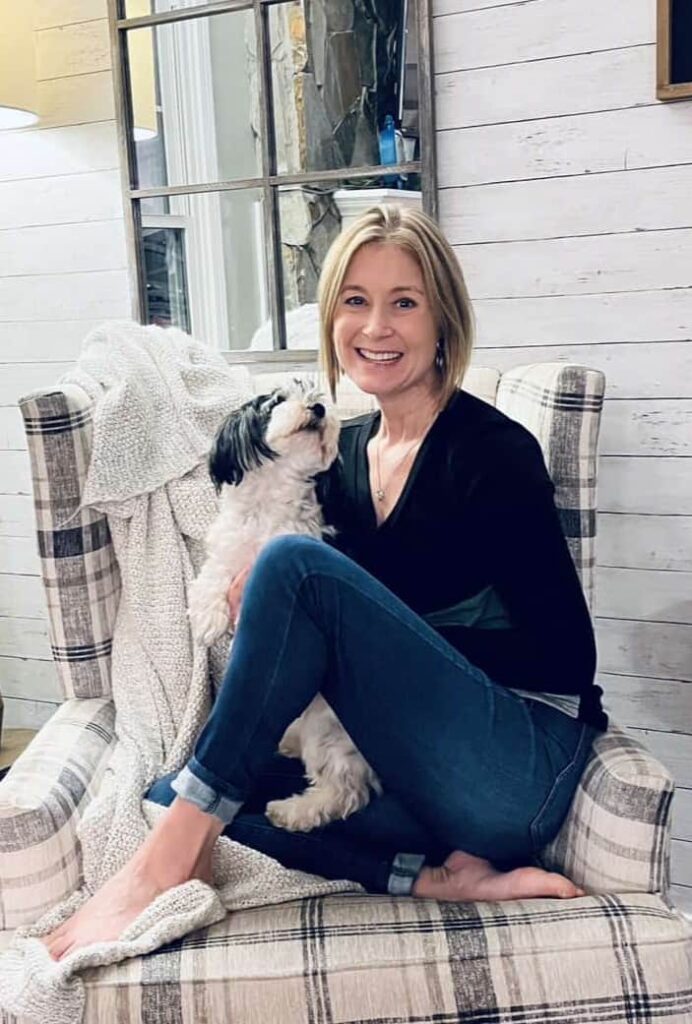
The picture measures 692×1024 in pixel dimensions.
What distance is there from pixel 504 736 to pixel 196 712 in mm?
511

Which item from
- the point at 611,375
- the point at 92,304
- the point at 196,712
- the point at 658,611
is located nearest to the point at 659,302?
the point at 611,375

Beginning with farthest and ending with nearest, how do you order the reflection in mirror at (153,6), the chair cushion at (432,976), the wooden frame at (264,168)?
the reflection in mirror at (153,6) → the wooden frame at (264,168) → the chair cushion at (432,976)

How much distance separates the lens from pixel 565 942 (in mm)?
1198

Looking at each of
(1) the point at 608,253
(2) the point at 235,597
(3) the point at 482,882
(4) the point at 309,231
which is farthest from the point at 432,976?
(4) the point at 309,231

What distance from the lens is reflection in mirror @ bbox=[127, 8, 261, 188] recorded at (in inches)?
84.5

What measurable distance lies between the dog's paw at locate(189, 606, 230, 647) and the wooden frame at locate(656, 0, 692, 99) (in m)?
1.10

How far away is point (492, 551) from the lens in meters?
1.39

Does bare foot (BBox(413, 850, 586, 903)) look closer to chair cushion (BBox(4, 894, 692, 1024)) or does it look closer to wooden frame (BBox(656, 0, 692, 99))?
chair cushion (BBox(4, 894, 692, 1024))

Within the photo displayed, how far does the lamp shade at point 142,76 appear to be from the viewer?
2.22 metres

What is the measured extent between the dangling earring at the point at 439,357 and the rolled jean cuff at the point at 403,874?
0.68 meters

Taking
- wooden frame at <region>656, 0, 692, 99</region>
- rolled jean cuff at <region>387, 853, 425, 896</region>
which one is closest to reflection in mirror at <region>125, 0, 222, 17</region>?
wooden frame at <region>656, 0, 692, 99</region>

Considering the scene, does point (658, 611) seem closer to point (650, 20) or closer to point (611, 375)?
point (611, 375)

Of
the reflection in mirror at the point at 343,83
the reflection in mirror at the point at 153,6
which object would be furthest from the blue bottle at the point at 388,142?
the reflection in mirror at the point at 153,6

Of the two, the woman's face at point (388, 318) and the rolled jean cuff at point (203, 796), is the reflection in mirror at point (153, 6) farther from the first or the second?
the rolled jean cuff at point (203, 796)
